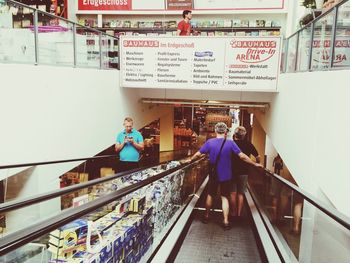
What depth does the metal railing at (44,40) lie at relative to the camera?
14.0 feet

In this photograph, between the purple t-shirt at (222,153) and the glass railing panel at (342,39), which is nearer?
the glass railing panel at (342,39)

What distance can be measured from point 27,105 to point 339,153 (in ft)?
12.5

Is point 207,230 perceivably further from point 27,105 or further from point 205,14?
point 205,14

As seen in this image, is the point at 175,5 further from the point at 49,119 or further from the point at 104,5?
the point at 49,119

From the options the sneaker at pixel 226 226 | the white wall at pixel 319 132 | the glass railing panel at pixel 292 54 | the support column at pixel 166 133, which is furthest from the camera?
the support column at pixel 166 133

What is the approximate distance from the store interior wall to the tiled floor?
1.47 m

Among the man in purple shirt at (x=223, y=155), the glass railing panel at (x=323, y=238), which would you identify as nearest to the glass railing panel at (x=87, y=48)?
the man in purple shirt at (x=223, y=155)

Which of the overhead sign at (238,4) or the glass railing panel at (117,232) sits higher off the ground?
the overhead sign at (238,4)

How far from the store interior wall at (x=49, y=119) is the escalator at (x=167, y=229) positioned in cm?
97

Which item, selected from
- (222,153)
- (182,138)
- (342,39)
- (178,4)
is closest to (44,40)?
(222,153)

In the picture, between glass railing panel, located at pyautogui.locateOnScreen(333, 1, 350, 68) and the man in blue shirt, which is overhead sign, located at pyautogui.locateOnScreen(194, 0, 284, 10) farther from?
glass railing panel, located at pyautogui.locateOnScreen(333, 1, 350, 68)

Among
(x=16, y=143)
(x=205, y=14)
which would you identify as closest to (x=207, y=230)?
(x=16, y=143)

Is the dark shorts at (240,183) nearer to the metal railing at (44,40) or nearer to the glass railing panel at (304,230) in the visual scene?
the glass railing panel at (304,230)

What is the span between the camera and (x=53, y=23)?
5125 mm
